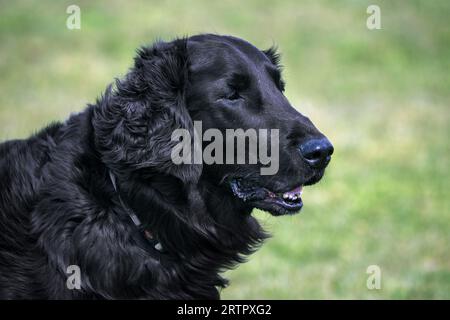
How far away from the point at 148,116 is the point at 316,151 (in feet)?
3.48

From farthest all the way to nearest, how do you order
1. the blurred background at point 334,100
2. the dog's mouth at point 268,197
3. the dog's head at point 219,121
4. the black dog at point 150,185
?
the blurred background at point 334,100
the dog's mouth at point 268,197
the dog's head at point 219,121
the black dog at point 150,185

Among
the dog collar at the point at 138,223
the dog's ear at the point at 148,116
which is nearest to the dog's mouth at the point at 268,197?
the dog's ear at the point at 148,116

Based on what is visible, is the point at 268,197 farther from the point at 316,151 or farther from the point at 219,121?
the point at 219,121

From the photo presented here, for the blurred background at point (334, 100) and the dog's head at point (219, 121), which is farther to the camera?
the blurred background at point (334, 100)

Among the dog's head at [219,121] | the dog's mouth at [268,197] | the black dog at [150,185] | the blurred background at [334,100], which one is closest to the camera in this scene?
the black dog at [150,185]

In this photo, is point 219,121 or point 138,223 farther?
point 219,121

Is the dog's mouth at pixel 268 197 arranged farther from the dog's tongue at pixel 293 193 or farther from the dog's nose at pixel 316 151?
the dog's nose at pixel 316 151

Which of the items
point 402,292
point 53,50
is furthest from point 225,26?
point 402,292

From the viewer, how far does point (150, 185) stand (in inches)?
160

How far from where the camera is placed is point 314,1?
1983cm

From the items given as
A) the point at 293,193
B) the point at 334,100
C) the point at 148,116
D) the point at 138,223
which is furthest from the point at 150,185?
the point at 334,100

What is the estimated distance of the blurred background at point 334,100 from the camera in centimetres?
738

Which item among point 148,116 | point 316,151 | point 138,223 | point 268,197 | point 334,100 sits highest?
point 334,100
